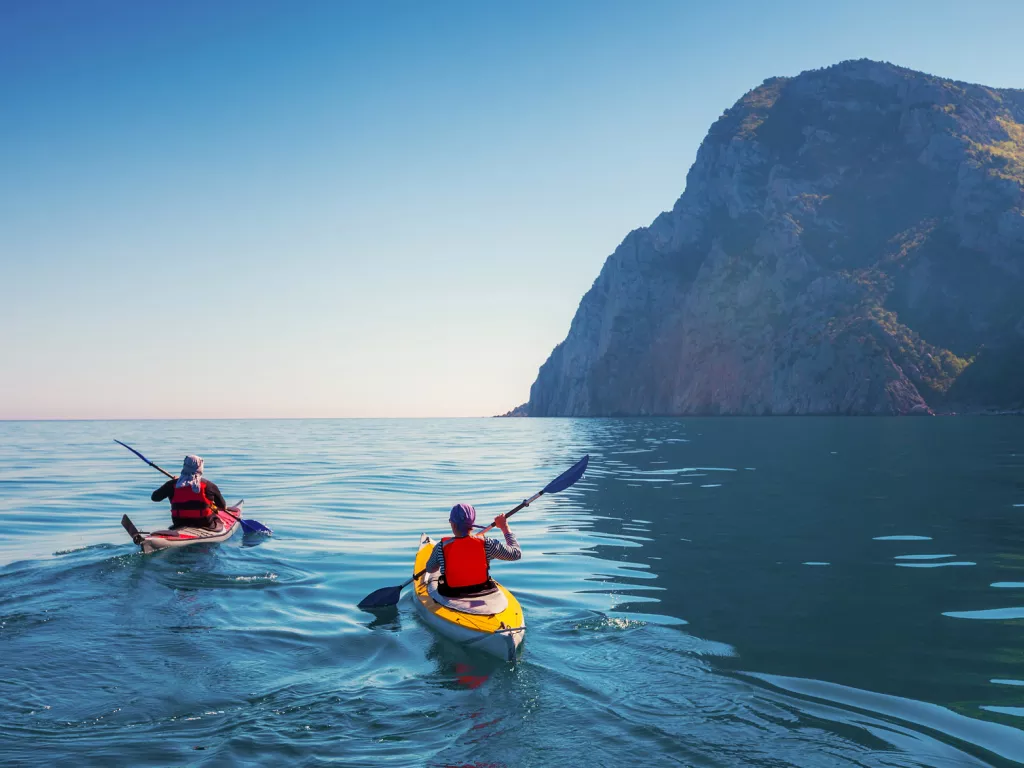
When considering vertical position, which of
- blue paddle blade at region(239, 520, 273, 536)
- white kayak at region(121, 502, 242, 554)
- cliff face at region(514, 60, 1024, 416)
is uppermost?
cliff face at region(514, 60, 1024, 416)

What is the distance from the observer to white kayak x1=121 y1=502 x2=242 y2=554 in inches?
542

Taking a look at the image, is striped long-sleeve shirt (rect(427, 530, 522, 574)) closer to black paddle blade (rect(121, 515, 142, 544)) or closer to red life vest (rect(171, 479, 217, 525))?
black paddle blade (rect(121, 515, 142, 544))

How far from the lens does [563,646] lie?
29.0 ft

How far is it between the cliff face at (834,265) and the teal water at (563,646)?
11725cm

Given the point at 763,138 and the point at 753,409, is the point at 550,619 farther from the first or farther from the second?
the point at 763,138

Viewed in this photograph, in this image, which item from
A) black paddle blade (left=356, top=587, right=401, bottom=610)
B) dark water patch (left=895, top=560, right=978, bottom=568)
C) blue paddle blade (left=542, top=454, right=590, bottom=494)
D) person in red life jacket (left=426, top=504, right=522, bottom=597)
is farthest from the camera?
blue paddle blade (left=542, top=454, right=590, bottom=494)

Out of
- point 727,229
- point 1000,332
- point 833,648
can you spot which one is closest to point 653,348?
point 727,229

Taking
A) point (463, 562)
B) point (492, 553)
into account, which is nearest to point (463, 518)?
point (463, 562)

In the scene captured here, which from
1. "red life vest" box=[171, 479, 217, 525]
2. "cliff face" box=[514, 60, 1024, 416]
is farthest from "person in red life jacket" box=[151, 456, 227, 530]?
"cliff face" box=[514, 60, 1024, 416]

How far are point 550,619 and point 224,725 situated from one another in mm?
5020

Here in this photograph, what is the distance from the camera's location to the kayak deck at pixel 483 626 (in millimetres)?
8227

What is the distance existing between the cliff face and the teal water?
117 metres

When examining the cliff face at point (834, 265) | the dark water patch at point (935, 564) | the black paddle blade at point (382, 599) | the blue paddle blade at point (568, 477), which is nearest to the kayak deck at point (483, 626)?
the black paddle blade at point (382, 599)

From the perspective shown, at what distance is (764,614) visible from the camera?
10.1 metres
